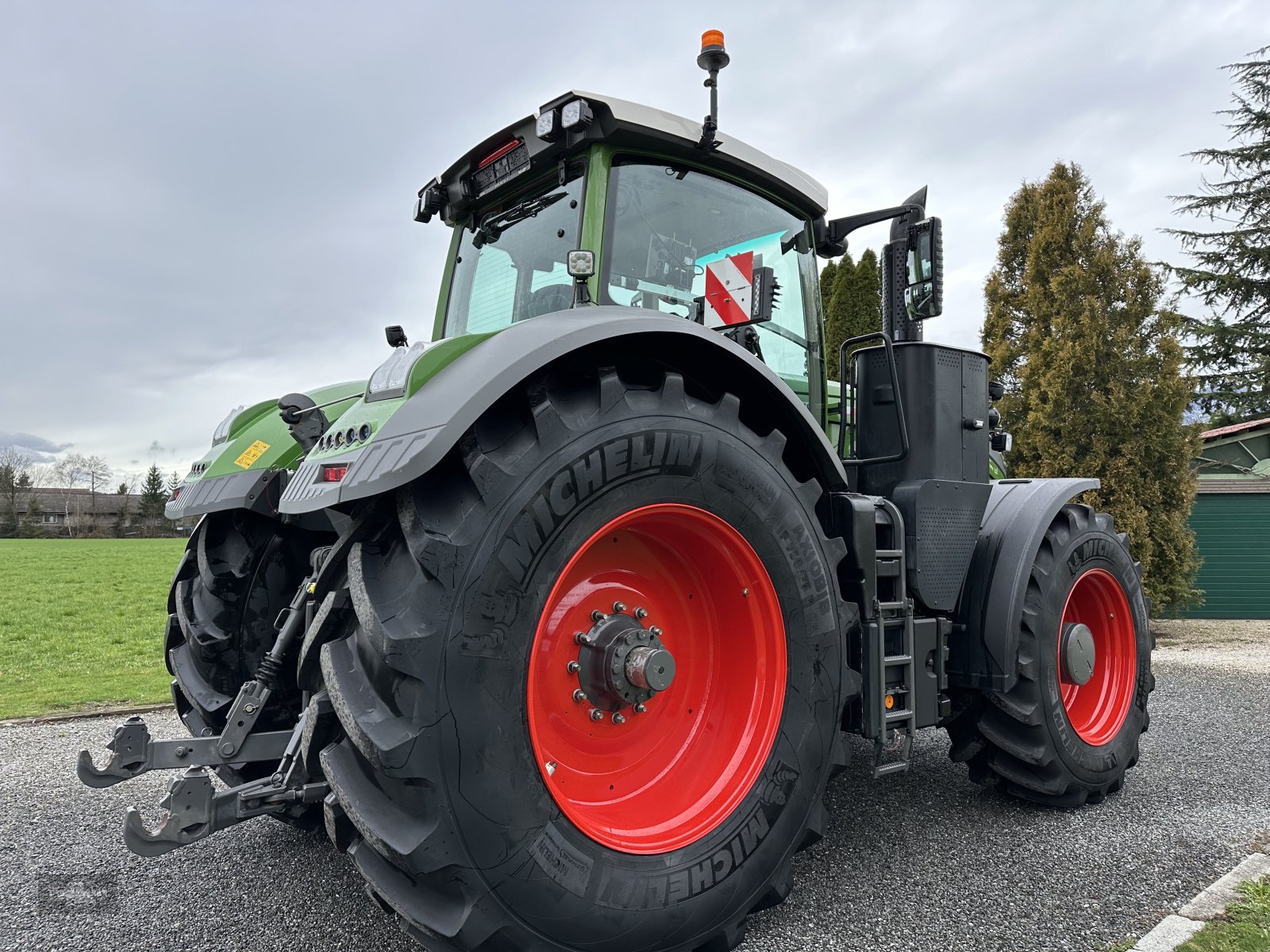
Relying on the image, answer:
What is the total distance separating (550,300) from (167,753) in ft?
6.00

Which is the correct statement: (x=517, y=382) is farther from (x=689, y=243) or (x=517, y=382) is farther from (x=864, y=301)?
(x=864, y=301)

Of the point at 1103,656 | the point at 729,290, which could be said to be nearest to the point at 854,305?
the point at 1103,656

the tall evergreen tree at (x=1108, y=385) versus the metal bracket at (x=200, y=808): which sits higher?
the tall evergreen tree at (x=1108, y=385)

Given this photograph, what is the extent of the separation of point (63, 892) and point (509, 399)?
2.19 metres

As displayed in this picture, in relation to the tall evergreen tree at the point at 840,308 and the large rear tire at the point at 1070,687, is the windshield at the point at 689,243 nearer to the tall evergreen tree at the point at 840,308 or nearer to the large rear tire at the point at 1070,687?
the large rear tire at the point at 1070,687

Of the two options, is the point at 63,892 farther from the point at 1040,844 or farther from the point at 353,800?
the point at 1040,844

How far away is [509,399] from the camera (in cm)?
215

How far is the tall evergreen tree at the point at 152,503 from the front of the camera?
53.8m

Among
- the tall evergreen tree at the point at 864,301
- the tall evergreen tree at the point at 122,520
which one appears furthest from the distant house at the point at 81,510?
the tall evergreen tree at the point at 864,301

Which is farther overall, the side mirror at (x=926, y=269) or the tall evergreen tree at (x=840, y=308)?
the tall evergreen tree at (x=840, y=308)

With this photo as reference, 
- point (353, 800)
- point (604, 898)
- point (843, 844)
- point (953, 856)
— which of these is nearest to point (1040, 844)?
point (953, 856)

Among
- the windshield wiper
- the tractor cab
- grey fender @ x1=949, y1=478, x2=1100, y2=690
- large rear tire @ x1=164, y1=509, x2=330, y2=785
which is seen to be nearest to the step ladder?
grey fender @ x1=949, y1=478, x2=1100, y2=690

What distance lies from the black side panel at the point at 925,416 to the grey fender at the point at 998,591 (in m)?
0.23

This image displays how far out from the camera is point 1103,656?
3.99 meters
